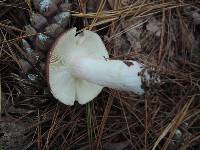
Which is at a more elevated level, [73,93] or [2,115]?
[73,93]

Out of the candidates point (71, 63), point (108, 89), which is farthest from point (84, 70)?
point (108, 89)

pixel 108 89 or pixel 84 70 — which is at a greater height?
pixel 84 70

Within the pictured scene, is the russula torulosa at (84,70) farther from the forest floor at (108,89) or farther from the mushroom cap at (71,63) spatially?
the forest floor at (108,89)

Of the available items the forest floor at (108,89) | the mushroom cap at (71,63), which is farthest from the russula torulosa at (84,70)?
the forest floor at (108,89)

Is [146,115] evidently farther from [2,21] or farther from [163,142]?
[2,21]

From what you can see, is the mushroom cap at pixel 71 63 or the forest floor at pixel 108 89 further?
the forest floor at pixel 108 89

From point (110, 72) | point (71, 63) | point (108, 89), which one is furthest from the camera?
point (108, 89)

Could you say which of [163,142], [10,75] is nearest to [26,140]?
[10,75]

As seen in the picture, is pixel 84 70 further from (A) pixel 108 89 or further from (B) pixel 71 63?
(A) pixel 108 89
